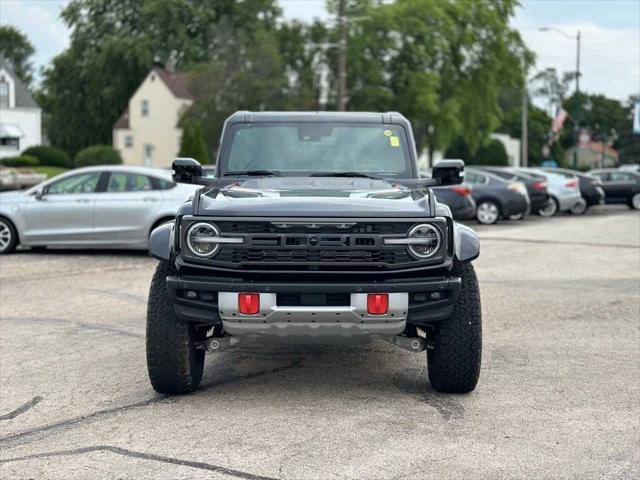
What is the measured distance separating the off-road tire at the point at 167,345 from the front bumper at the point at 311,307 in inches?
9.5

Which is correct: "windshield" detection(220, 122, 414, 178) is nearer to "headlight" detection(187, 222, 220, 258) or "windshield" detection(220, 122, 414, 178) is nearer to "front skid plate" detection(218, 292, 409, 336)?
"headlight" detection(187, 222, 220, 258)

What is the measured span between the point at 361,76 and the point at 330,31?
3.54 metres

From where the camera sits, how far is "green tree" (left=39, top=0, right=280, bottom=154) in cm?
6906

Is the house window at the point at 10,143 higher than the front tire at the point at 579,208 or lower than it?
higher

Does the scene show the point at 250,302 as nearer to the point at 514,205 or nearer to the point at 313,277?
the point at 313,277

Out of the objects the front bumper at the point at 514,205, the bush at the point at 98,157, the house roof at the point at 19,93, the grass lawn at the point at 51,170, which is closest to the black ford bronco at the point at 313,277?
the front bumper at the point at 514,205

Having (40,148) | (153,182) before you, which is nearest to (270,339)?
(153,182)

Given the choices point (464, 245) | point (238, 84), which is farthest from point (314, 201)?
point (238, 84)

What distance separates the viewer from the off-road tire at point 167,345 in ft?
19.6

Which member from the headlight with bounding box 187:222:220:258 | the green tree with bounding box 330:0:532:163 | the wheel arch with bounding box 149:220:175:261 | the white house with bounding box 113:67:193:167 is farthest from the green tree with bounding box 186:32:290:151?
the headlight with bounding box 187:222:220:258

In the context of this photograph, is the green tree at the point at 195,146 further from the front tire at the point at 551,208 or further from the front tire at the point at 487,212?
the front tire at the point at 487,212

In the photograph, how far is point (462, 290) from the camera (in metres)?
6.04

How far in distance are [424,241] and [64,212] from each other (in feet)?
34.6

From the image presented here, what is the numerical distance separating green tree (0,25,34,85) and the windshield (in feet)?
337
